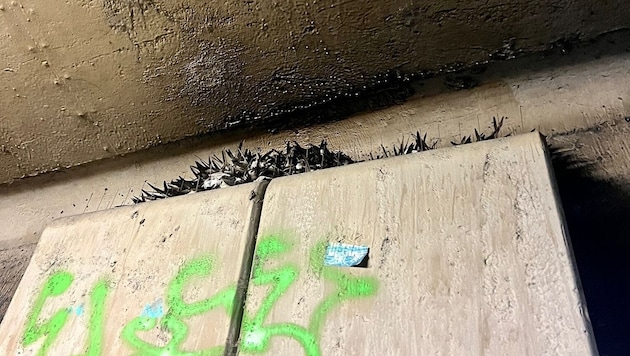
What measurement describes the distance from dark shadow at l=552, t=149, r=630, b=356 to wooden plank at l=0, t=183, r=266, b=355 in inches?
18.3

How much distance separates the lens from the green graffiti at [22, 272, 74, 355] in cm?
84

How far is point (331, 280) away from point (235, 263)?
0.49ft

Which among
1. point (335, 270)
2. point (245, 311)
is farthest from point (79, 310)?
point (335, 270)

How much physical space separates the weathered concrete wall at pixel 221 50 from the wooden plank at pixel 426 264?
0.29 metres

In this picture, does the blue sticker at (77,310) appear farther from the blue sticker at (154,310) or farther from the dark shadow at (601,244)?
the dark shadow at (601,244)

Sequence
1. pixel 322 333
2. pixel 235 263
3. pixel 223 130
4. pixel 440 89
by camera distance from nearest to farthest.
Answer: pixel 322 333, pixel 235 263, pixel 440 89, pixel 223 130

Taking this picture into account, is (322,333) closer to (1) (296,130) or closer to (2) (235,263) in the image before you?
(2) (235,263)

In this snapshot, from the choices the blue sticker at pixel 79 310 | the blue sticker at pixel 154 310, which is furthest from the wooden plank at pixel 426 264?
the blue sticker at pixel 79 310

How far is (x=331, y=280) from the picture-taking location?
71 cm

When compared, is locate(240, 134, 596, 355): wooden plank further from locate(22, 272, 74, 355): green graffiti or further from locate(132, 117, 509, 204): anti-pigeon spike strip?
locate(22, 272, 74, 355): green graffiti

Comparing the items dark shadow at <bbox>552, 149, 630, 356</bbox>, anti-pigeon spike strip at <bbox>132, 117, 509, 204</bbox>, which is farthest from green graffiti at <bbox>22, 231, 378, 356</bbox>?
dark shadow at <bbox>552, 149, 630, 356</bbox>

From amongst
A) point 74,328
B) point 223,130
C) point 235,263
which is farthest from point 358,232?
point 223,130

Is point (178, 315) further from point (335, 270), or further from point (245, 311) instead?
point (335, 270)

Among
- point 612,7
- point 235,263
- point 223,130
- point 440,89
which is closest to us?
point 235,263
